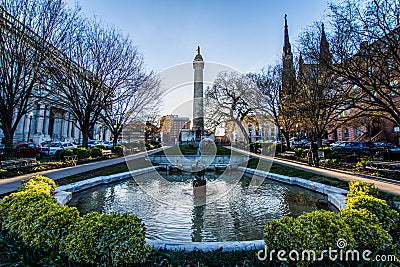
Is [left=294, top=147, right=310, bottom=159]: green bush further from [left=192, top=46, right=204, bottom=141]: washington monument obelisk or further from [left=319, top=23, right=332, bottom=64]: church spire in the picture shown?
[left=192, top=46, right=204, bottom=141]: washington monument obelisk

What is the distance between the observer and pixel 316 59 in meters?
15.5

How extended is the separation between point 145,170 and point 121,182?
374 cm

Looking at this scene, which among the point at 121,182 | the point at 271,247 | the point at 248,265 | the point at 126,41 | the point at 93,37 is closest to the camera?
the point at 248,265

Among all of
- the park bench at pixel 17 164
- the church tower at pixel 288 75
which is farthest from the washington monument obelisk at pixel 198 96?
the park bench at pixel 17 164

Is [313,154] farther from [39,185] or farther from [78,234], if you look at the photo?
[78,234]

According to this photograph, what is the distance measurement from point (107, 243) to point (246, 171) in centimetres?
1441

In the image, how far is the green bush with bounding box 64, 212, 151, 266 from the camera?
134 inches

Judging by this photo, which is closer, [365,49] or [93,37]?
[365,49]

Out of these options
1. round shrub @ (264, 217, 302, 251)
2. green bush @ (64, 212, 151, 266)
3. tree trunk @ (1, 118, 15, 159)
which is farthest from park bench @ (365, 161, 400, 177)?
tree trunk @ (1, 118, 15, 159)

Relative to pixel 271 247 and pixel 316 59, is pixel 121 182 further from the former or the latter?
pixel 316 59

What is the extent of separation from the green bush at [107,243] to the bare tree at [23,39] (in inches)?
592

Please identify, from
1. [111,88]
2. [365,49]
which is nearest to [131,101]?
[111,88]

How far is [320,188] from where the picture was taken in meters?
9.50

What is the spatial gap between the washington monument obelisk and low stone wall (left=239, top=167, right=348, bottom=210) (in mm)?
20847
